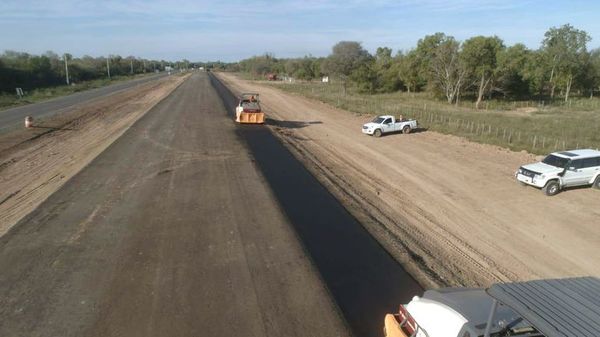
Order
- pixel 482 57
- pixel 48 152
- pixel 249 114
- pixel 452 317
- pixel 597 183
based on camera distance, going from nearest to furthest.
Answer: pixel 452 317 → pixel 597 183 → pixel 48 152 → pixel 249 114 → pixel 482 57

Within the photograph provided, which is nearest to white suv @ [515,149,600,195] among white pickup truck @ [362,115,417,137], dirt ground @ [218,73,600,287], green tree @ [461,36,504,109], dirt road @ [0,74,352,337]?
dirt ground @ [218,73,600,287]

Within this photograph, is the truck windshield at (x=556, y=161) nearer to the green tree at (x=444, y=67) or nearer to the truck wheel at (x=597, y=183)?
the truck wheel at (x=597, y=183)

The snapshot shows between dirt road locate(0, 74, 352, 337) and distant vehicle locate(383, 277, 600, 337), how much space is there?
2.35m

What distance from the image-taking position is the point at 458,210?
1551 cm

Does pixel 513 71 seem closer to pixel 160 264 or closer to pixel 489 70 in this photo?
pixel 489 70

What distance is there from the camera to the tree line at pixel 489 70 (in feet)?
190

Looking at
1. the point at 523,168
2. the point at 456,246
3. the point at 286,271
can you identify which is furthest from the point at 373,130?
the point at 286,271

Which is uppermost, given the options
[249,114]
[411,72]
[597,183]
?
[411,72]

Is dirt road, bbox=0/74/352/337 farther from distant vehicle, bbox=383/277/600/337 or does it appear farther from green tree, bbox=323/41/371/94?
green tree, bbox=323/41/371/94

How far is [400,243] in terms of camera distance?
12.1 metres

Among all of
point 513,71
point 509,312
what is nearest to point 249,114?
point 509,312

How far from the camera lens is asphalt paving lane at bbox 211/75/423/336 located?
Answer: 28.9 ft

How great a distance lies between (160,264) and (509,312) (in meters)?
7.65

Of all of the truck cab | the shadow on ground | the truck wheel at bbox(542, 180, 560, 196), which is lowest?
the truck wheel at bbox(542, 180, 560, 196)
